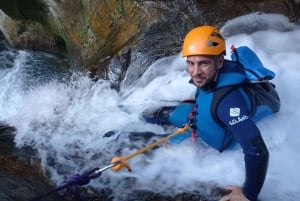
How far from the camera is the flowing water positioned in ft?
13.4

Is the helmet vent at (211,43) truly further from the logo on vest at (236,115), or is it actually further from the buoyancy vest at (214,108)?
the logo on vest at (236,115)

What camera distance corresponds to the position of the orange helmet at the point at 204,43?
3727 millimetres

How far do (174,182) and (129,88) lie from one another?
7.04 feet

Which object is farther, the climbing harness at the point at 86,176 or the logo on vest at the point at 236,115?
the logo on vest at the point at 236,115

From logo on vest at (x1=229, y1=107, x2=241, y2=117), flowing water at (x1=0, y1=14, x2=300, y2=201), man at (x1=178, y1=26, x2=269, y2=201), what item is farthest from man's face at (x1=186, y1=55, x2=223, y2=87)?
flowing water at (x1=0, y1=14, x2=300, y2=201)

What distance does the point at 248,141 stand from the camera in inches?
131

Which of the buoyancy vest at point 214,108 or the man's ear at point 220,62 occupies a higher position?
the man's ear at point 220,62

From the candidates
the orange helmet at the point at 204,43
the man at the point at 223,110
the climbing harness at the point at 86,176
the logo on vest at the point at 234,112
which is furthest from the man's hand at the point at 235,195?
the orange helmet at the point at 204,43

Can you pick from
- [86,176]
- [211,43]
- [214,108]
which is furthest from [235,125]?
[86,176]

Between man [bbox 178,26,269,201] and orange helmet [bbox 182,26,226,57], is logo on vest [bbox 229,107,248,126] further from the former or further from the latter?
orange helmet [bbox 182,26,226,57]

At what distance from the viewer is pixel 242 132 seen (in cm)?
339

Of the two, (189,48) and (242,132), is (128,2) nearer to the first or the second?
(189,48)

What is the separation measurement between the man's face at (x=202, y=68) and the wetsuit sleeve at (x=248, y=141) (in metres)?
0.29

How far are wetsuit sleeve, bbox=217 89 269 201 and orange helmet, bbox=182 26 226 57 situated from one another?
45 centimetres
